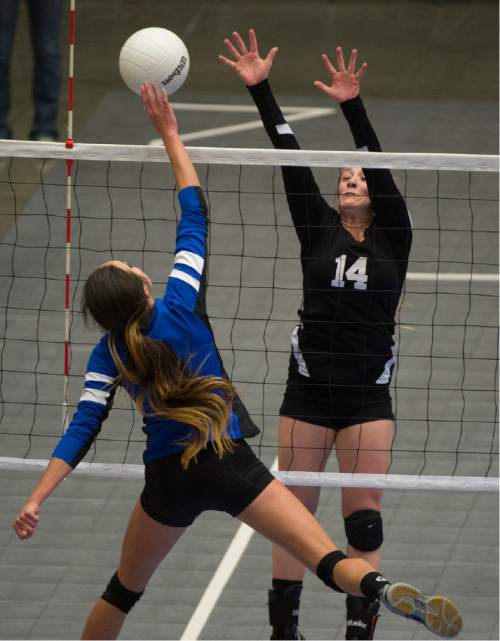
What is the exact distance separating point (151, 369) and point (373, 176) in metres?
1.46

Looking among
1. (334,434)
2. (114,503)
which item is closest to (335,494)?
(114,503)

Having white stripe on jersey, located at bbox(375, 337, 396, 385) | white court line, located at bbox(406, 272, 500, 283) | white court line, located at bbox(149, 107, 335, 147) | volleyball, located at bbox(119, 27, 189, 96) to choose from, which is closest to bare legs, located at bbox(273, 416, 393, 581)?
white stripe on jersey, located at bbox(375, 337, 396, 385)

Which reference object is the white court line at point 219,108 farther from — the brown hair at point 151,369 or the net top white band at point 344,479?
the brown hair at point 151,369

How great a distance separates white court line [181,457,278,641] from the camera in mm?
6367

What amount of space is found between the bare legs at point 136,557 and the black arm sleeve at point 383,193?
1.61 meters

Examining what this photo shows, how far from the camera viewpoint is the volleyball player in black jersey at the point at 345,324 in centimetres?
558

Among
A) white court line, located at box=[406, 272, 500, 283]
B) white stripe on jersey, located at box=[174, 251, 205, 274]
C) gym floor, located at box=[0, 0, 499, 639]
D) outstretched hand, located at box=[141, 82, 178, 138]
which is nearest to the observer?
white stripe on jersey, located at box=[174, 251, 205, 274]

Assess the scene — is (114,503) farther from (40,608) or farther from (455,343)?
(455,343)

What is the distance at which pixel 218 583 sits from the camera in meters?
6.68

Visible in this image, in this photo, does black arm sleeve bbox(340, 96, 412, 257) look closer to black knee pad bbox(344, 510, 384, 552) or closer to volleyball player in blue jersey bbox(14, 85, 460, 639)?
volleyball player in blue jersey bbox(14, 85, 460, 639)

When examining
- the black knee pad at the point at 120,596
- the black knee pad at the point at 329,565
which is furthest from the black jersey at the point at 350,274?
the black knee pad at the point at 120,596

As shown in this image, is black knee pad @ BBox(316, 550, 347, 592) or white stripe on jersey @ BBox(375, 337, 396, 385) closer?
black knee pad @ BBox(316, 550, 347, 592)

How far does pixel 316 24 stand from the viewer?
1545 centimetres

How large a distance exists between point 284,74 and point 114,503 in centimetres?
766
